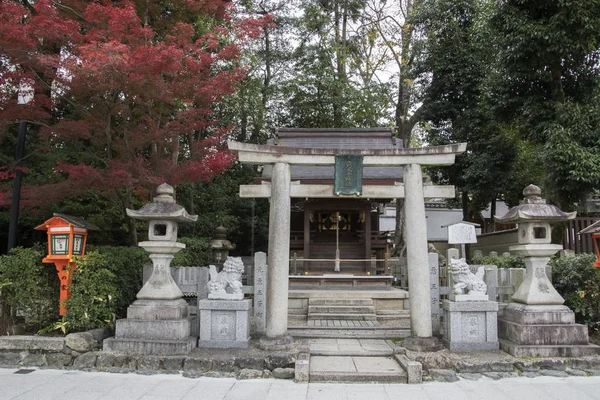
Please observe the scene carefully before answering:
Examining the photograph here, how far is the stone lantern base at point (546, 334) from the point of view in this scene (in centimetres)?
689

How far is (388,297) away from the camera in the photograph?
39.4ft

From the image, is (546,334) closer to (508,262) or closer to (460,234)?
(508,262)

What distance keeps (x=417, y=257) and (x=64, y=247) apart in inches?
247

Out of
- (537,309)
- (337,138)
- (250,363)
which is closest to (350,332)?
(250,363)

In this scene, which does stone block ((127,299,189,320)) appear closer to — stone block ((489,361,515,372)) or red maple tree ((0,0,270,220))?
red maple tree ((0,0,270,220))

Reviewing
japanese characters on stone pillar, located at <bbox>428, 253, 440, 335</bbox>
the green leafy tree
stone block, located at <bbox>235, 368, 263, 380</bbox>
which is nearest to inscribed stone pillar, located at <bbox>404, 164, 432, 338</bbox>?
japanese characters on stone pillar, located at <bbox>428, 253, 440, 335</bbox>

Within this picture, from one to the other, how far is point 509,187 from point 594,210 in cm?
443

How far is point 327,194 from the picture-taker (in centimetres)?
814

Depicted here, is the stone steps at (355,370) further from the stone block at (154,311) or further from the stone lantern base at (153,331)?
the stone block at (154,311)

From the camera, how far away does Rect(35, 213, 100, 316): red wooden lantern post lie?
730cm

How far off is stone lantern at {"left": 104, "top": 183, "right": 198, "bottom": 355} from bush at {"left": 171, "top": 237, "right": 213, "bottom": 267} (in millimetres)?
3144

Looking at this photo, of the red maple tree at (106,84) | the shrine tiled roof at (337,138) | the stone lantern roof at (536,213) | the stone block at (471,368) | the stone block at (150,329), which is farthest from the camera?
the shrine tiled roof at (337,138)

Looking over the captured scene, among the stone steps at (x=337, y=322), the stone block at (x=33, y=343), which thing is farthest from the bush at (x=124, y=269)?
the stone steps at (x=337, y=322)

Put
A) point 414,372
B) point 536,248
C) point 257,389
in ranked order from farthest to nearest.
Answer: point 536,248 → point 414,372 → point 257,389
